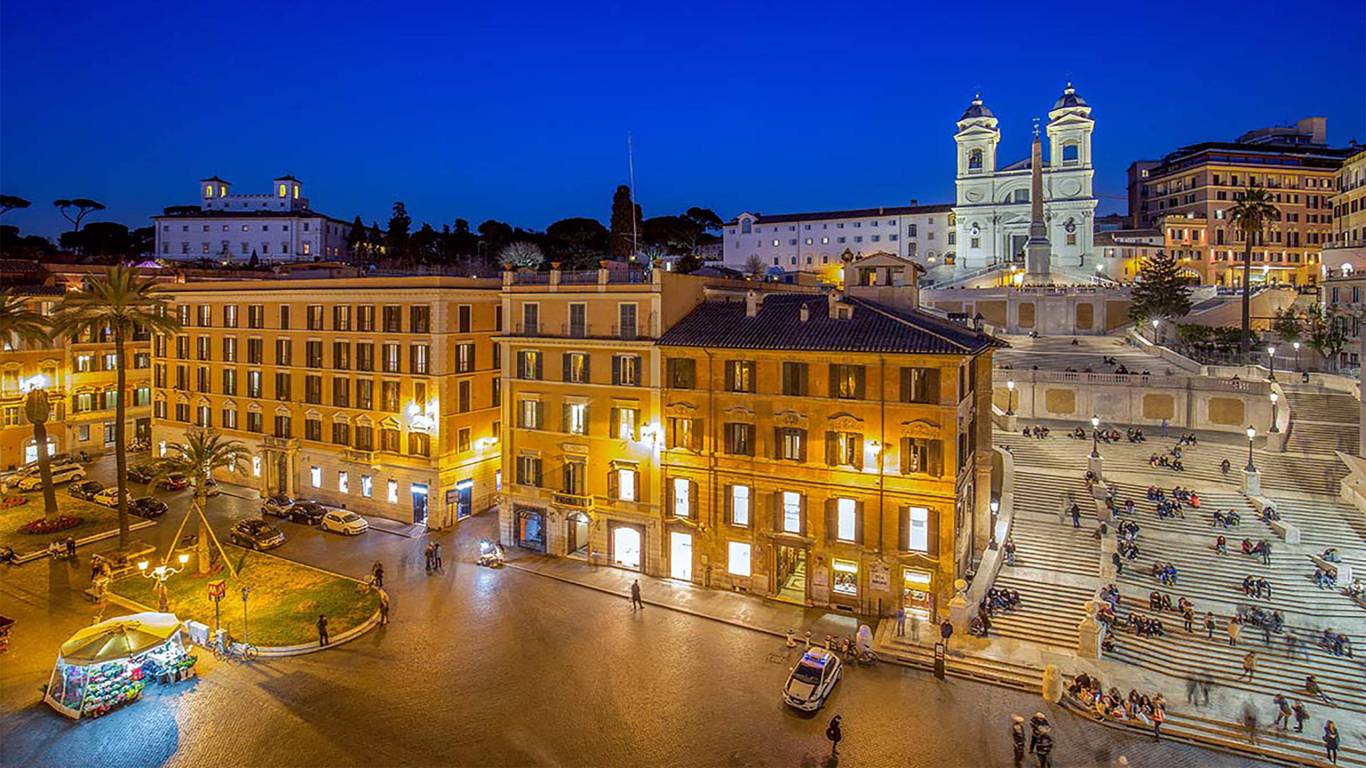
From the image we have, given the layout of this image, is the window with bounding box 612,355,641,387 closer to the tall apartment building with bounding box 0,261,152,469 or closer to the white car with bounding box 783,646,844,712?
the white car with bounding box 783,646,844,712

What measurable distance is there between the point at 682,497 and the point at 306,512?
2434cm

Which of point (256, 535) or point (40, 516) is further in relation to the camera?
point (40, 516)

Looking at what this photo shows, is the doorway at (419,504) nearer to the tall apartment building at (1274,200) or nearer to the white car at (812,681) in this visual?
the white car at (812,681)

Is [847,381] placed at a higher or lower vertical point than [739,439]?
higher

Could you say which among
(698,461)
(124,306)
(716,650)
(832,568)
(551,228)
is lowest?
(716,650)

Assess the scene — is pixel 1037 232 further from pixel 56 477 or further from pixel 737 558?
pixel 56 477

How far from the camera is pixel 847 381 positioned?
31.2 meters

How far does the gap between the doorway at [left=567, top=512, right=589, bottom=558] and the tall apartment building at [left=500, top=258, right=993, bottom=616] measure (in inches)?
3.3

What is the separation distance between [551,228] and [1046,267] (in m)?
75.4

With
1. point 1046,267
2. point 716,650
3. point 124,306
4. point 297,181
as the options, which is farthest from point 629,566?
point 297,181

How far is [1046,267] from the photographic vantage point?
338 feet

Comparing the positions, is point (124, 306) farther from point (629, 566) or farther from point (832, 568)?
point (832, 568)

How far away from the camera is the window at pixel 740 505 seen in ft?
110

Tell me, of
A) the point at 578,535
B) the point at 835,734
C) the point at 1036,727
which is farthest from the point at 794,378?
the point at 1036,727
